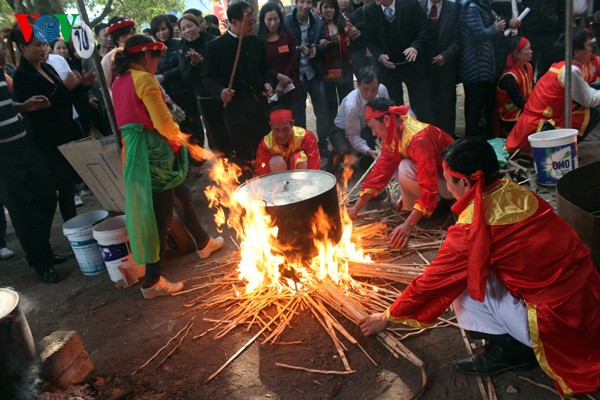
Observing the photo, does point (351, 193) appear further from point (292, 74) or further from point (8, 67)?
point (8, 67)

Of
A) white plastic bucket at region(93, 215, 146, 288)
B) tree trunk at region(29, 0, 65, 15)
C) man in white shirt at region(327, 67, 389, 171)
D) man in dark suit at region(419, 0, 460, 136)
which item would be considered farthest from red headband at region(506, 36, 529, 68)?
tree trunk at region(29, 0, 65, 15)

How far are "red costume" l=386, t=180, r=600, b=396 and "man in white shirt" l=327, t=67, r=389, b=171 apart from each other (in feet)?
12.0

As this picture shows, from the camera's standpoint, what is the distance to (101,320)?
4.14m

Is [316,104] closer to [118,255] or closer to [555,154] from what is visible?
[555,154]

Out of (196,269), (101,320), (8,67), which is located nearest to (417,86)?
(196,269)

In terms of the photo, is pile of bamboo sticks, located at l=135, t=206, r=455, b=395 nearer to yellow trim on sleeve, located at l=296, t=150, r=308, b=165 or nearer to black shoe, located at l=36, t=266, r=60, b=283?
yellow trim on sleeve, located at l=296, t=150, r=308, b=165

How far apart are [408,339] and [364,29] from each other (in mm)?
4956

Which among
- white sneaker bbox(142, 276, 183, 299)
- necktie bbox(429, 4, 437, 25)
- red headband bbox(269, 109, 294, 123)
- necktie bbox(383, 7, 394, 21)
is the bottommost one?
white sneaker bbox(142, 276, 183, 299)

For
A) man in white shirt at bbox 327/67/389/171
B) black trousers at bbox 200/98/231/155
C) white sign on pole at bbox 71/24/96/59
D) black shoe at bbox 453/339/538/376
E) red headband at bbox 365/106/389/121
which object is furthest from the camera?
black trousers at bbox 200/98/231/155

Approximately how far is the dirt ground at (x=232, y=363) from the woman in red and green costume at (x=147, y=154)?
0.46m

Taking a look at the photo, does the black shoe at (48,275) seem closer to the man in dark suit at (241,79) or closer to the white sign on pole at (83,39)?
the white sign on pole at (83,39)

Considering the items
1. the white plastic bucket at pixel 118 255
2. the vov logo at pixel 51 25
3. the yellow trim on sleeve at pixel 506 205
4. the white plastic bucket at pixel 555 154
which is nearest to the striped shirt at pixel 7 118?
the vov logo at pixel 51 25

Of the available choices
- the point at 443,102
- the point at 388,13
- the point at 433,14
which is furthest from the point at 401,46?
the point at 443,102

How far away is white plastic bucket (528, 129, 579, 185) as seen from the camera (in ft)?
16.5
